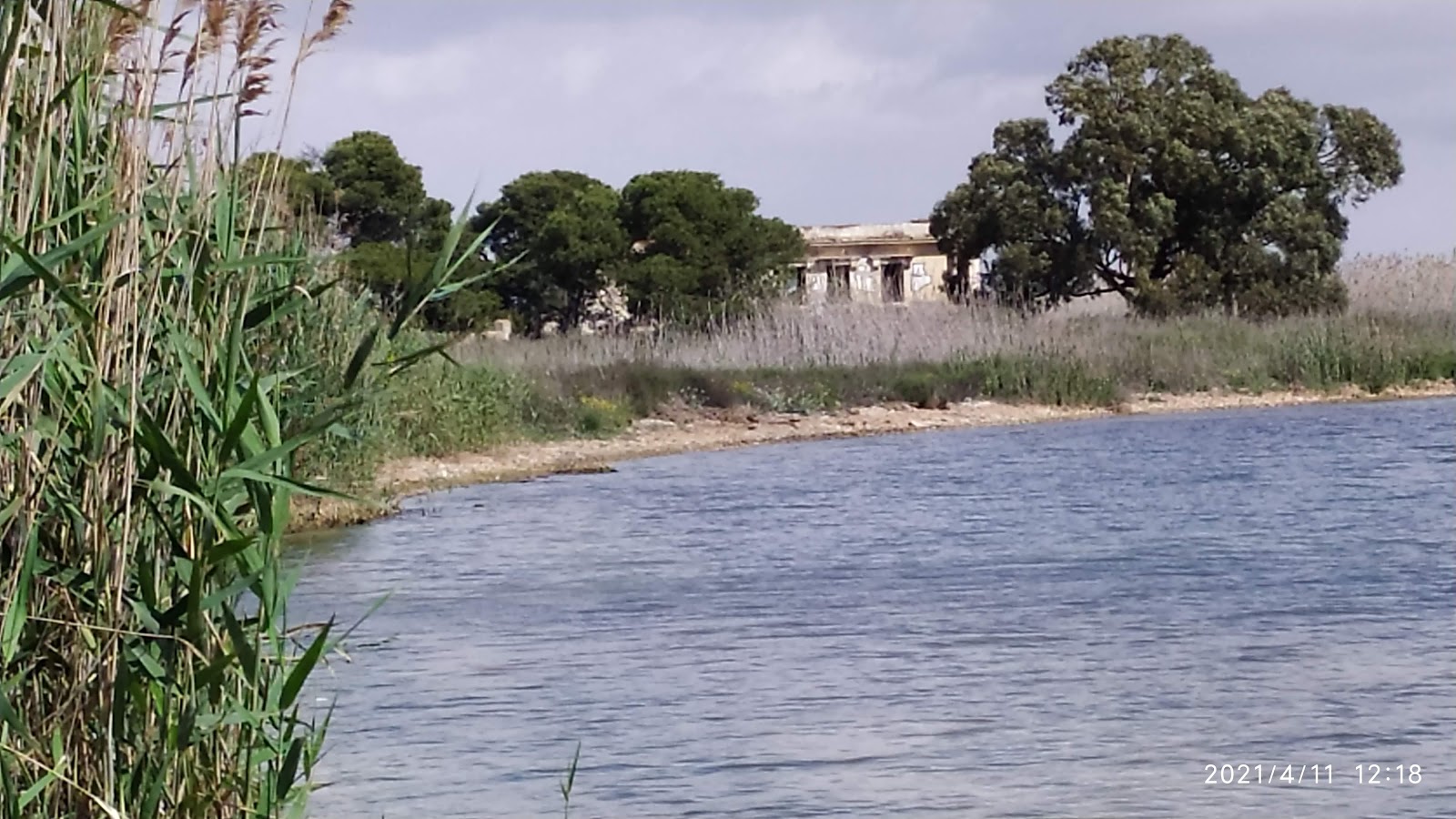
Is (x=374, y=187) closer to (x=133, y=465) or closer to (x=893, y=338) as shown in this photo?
(x=893, y=338)

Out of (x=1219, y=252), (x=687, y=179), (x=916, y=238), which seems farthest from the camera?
(x=916, y=238)

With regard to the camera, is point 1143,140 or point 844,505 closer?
point 844,505

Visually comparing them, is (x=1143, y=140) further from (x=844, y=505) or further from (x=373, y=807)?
(x=373, y=807)

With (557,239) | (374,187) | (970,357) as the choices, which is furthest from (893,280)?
(970,357)

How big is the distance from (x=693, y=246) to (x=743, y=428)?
9.79m

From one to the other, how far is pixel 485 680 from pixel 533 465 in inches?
494

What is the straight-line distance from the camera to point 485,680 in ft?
27.4

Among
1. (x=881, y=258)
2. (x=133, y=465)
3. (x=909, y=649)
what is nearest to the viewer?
(x=133, y=465)

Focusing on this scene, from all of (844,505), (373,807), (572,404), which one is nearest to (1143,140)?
(572,404)

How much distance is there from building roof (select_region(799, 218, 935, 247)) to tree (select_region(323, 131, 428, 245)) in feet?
49.9

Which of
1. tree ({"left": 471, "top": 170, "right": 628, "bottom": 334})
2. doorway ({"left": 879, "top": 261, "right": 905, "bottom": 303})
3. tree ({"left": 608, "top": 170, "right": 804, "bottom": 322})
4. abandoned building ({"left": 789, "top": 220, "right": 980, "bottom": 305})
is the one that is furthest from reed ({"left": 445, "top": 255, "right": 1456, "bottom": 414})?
abandoned building ({"left": 789, "top": 220, "right": 980, "bottom": 305})

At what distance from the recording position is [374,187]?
108 feet

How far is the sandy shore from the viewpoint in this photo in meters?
19.5

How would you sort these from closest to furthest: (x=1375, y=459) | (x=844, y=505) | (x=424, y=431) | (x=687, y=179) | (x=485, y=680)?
(x=485, y=680) < (x=844, y=505) < (x=1375, y=459) < (x=424, y=431) < (x=687, y=179)
